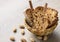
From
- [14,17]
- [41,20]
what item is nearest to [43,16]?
[41,20]

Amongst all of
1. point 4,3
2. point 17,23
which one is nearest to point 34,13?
point 17,23

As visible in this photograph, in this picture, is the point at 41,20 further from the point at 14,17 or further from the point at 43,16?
the point at 14,17

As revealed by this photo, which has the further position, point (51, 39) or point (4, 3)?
point (4, 3)

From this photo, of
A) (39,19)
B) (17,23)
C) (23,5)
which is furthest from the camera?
(23,5)

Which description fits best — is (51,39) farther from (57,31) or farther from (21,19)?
(21,19)

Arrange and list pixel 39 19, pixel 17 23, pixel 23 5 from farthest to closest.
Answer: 1. pixel 23 5
2. pixel 17 23
3. pixel 39 19

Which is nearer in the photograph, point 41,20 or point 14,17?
point 41,20

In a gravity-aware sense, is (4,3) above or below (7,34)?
above

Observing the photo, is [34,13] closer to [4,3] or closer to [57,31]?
[57,31]
